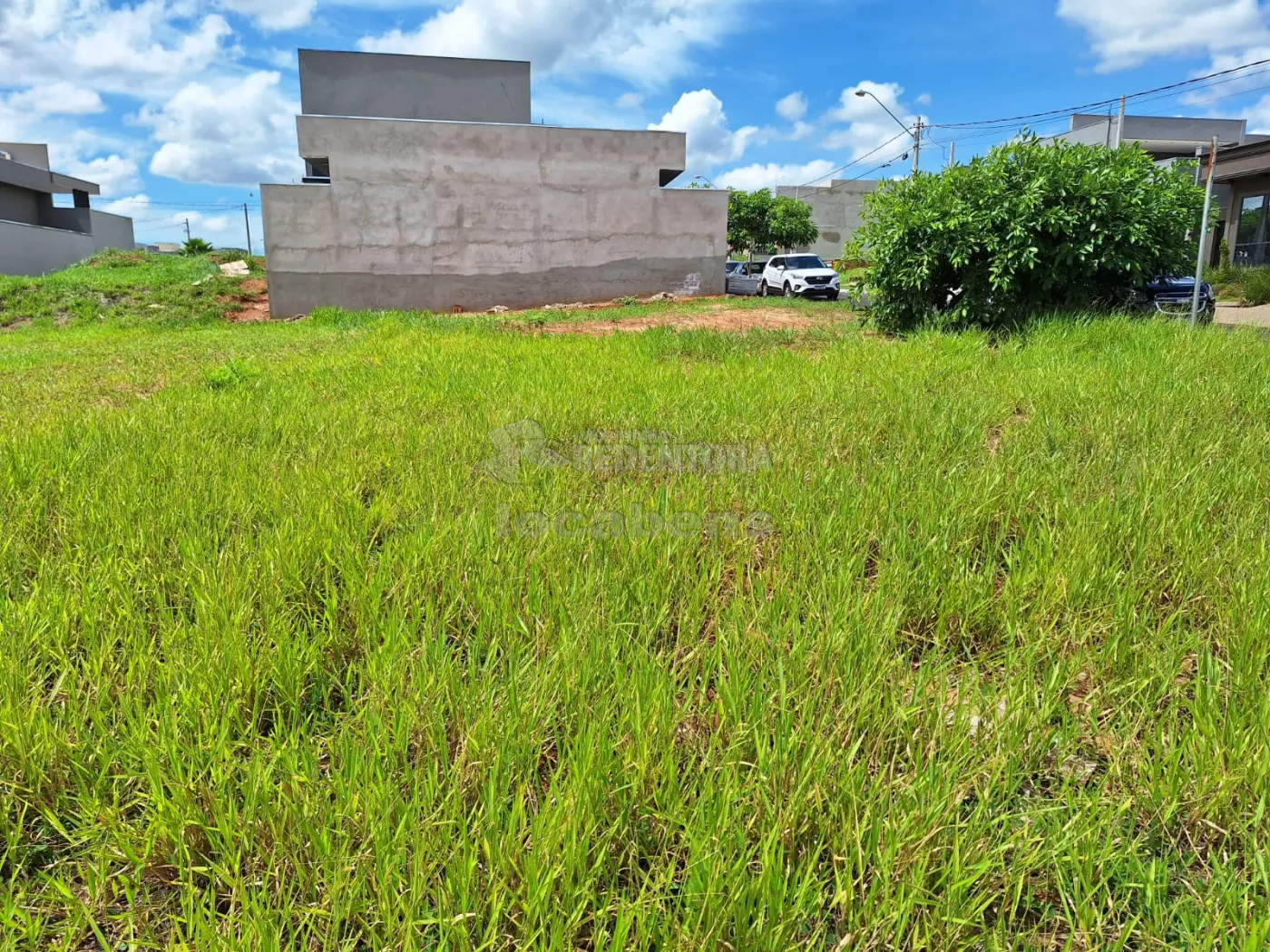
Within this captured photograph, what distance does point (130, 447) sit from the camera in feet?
13.1

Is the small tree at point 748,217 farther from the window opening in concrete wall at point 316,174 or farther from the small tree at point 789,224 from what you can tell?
the window opening in concrete wall at point 316,174

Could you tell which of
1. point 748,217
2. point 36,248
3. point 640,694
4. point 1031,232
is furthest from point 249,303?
point 748,217

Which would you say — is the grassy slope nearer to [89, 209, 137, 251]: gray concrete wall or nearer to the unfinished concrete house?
the unfinished concrete house

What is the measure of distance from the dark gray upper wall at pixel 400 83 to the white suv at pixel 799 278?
10.7 m

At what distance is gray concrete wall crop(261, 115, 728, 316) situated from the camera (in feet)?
56.5

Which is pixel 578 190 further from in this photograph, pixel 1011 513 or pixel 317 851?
pixel 317 851

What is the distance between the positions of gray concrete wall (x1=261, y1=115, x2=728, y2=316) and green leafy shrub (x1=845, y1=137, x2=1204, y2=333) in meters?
11.1

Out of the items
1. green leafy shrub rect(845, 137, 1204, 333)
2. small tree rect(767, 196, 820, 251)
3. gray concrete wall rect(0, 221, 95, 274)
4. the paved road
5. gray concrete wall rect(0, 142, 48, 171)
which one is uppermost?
gray concrete wall rect(0, 142, 48, 171)

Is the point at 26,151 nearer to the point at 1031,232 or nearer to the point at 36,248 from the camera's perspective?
the point at 36,248

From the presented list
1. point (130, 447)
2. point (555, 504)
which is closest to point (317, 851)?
point (555, 504)

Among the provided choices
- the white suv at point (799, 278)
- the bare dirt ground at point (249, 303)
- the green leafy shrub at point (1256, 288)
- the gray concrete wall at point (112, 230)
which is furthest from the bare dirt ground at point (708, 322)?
the gray concrete wall at point (112, 230)

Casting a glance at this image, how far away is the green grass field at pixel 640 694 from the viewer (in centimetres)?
130

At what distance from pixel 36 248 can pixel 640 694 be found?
3628 cm

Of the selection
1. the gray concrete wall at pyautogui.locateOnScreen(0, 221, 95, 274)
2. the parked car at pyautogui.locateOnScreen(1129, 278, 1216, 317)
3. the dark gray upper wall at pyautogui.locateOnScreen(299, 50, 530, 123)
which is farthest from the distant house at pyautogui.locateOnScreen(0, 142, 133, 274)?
the parked car at pyautogui.locateOnScreen(1129, 278, 1216, 317)
